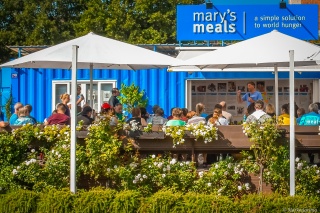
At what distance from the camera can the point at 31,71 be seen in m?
21.4

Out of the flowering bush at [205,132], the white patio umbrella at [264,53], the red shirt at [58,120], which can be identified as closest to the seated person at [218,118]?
the white patio umbrella at [264,53]

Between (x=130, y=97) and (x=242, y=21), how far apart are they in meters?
3.83

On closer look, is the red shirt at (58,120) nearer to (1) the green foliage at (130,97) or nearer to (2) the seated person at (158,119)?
(2) the seated person at (158,119)

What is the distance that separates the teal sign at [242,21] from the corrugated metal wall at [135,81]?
1306 millimetres

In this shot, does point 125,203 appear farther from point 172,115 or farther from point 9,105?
point 9,105

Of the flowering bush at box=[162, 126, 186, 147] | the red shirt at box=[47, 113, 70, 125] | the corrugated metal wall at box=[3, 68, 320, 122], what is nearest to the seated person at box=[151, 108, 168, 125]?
the red shirt at box=[47, 113, 70, 125]

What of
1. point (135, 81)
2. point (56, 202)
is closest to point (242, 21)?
A: point (135, 81)

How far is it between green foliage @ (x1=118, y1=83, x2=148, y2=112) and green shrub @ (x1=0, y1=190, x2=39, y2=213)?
10.3m

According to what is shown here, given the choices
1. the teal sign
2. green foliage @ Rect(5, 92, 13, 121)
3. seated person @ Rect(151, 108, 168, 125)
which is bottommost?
seated person @ Rect(151, 108, 168, 125)

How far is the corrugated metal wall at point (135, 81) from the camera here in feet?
68.1

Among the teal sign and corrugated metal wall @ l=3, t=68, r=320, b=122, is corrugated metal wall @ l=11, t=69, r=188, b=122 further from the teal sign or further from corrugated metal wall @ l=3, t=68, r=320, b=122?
the teal sign

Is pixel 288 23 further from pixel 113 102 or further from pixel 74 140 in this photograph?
pixel 74 140

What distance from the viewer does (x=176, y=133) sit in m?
9.85

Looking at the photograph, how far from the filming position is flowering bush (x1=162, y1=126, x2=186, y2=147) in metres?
9.84
